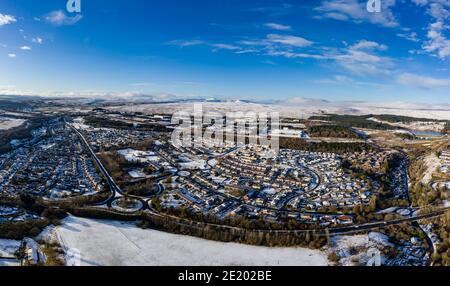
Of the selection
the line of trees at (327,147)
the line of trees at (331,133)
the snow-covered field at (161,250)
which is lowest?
the snow-covered field at (161,250)

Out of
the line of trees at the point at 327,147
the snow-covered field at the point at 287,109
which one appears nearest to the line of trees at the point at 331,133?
the line of trees at the point at 327,147

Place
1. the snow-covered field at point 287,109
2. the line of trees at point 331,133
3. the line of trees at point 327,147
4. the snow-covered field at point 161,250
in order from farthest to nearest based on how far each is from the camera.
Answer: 1. the snow-covered field at point 287,109
2. the line of trees at point 331,133
3. the line of trees at point 327,147
4. the snow-covered field at point 161,250

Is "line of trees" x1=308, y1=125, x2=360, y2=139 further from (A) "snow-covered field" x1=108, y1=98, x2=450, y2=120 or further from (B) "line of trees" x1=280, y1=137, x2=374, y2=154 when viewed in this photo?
(A) "snow-covered field" x1=108, y1=98, x2=450, y2=120

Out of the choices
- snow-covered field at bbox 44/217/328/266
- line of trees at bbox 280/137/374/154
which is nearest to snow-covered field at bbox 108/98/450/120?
line of trees at bbox 280/137/374/154

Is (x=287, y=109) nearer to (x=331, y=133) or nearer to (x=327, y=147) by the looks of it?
(x=331, y=133)

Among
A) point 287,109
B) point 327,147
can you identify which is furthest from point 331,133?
point 287,109

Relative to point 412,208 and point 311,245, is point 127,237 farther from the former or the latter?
point 412,208

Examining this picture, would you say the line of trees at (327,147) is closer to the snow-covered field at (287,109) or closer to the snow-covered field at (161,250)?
the snow-covered field at (161,250)

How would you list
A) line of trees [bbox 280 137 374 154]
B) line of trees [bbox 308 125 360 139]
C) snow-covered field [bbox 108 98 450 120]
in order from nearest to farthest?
line of trees [bbox 280 137 374 154] → line of trees [bbox 308 125 360 139] → snow-covered field [bbox 108 98 450 120]
